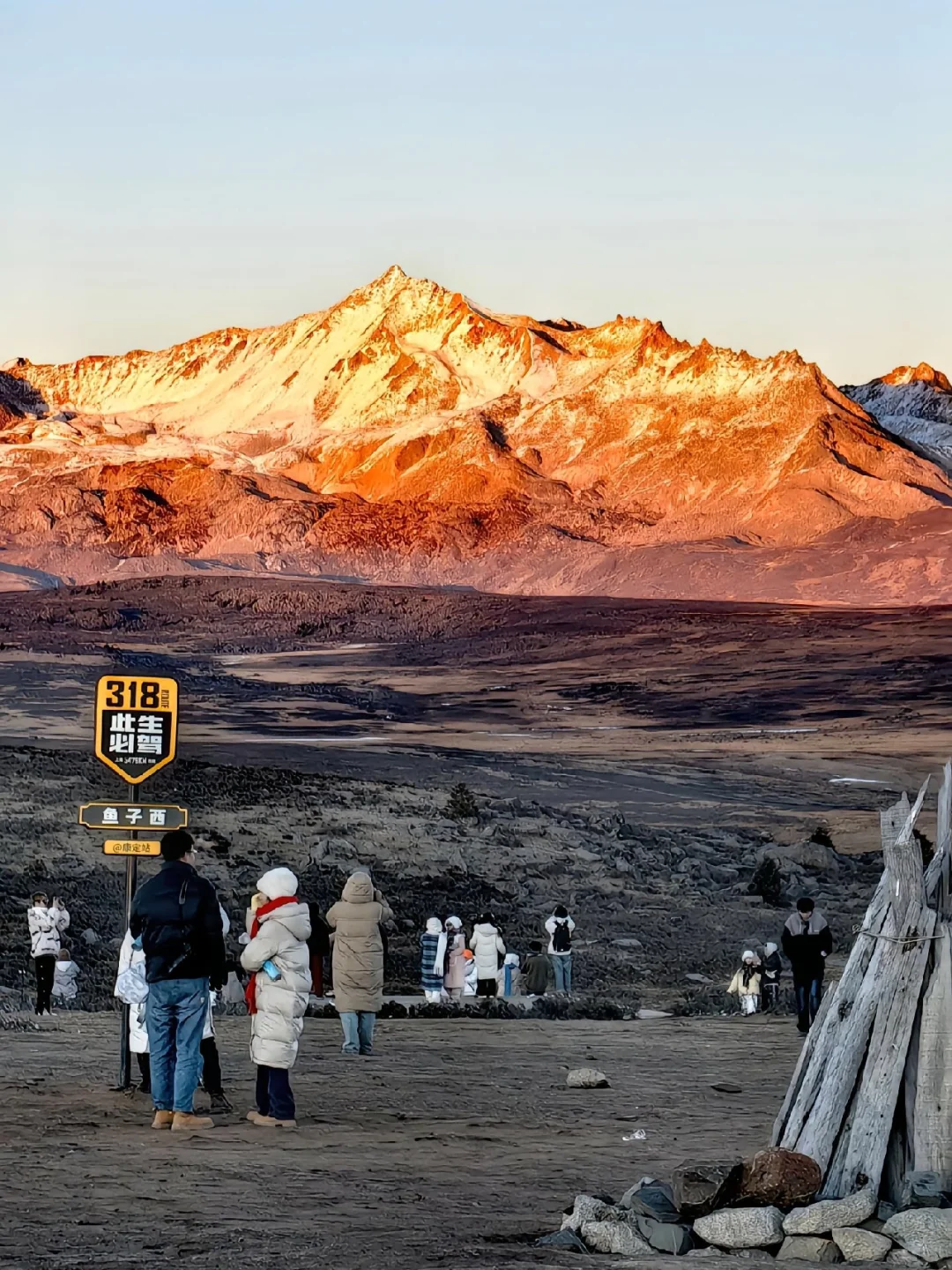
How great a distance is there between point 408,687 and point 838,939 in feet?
185

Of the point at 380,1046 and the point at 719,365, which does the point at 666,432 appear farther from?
the point at 380,1046

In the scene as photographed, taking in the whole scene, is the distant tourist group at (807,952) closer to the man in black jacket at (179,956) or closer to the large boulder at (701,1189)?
the man in black jacket at (179,956)

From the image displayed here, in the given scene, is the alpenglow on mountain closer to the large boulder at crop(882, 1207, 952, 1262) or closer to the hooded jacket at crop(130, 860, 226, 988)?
the hooded jacket at crop(130, 860, 226, 988)

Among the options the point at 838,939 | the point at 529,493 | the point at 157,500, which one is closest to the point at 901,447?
the point at 529,493

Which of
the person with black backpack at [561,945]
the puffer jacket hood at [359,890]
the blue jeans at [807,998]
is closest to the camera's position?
the puffer jacket hood at [359,890]

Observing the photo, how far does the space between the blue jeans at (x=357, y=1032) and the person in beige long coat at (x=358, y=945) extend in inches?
8.5

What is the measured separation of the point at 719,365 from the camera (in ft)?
461

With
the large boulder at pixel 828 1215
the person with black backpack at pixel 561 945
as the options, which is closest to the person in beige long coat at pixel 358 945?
the large boulder at pixel 828 1215

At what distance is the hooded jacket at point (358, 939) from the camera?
472 inches

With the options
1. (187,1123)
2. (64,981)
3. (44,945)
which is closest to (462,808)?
(64,981)

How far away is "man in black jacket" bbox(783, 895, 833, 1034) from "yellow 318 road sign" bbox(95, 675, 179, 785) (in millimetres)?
5532

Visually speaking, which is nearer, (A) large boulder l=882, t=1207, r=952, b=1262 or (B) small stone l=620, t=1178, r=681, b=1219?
(A) large boulder l=882, t=1207, r=952, b=1262

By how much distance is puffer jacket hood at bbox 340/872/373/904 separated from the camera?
11914 millimetres

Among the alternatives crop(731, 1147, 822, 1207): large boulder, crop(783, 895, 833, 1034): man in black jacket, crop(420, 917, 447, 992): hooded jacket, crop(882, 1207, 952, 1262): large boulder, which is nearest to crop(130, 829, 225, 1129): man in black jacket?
crop(731, 1147, 822, 1207): large boulder
